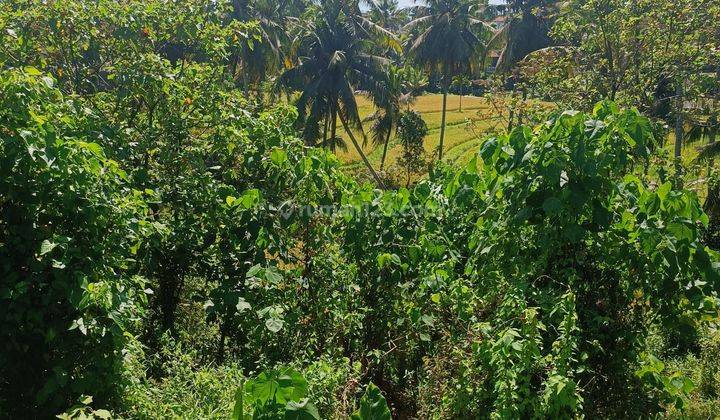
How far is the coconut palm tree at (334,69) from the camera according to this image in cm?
1973

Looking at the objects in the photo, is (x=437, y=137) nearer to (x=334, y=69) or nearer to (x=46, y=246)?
(x=334, y=69)

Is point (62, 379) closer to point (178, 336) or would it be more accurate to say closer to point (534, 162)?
point (178, 336)

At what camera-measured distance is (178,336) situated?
4.76 meters

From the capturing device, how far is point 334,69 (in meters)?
19.6

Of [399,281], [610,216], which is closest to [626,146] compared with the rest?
[610,216]

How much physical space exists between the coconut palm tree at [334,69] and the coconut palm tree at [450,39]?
390 cm

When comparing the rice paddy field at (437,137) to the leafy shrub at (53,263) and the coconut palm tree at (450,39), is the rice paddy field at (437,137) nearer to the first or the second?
the coconut palm tree at (450,39)

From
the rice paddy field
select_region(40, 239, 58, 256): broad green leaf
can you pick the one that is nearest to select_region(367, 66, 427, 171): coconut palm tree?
the rice paddy field

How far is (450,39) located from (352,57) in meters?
5.18

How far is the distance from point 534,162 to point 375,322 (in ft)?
5.52

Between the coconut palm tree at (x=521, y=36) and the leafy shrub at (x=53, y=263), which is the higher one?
the coconut palm tree at (x=521, y=36)

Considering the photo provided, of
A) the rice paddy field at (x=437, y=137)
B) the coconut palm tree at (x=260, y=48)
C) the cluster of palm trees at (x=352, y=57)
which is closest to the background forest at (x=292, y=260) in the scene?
the cluster of palm trees at (x=352, y=57)

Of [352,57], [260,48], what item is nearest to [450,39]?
[352,57]

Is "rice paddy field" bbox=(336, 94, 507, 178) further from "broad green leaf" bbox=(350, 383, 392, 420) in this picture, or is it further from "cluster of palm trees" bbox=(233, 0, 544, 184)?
"broad green leaf" bbox=(350, 383, 392, 420)
